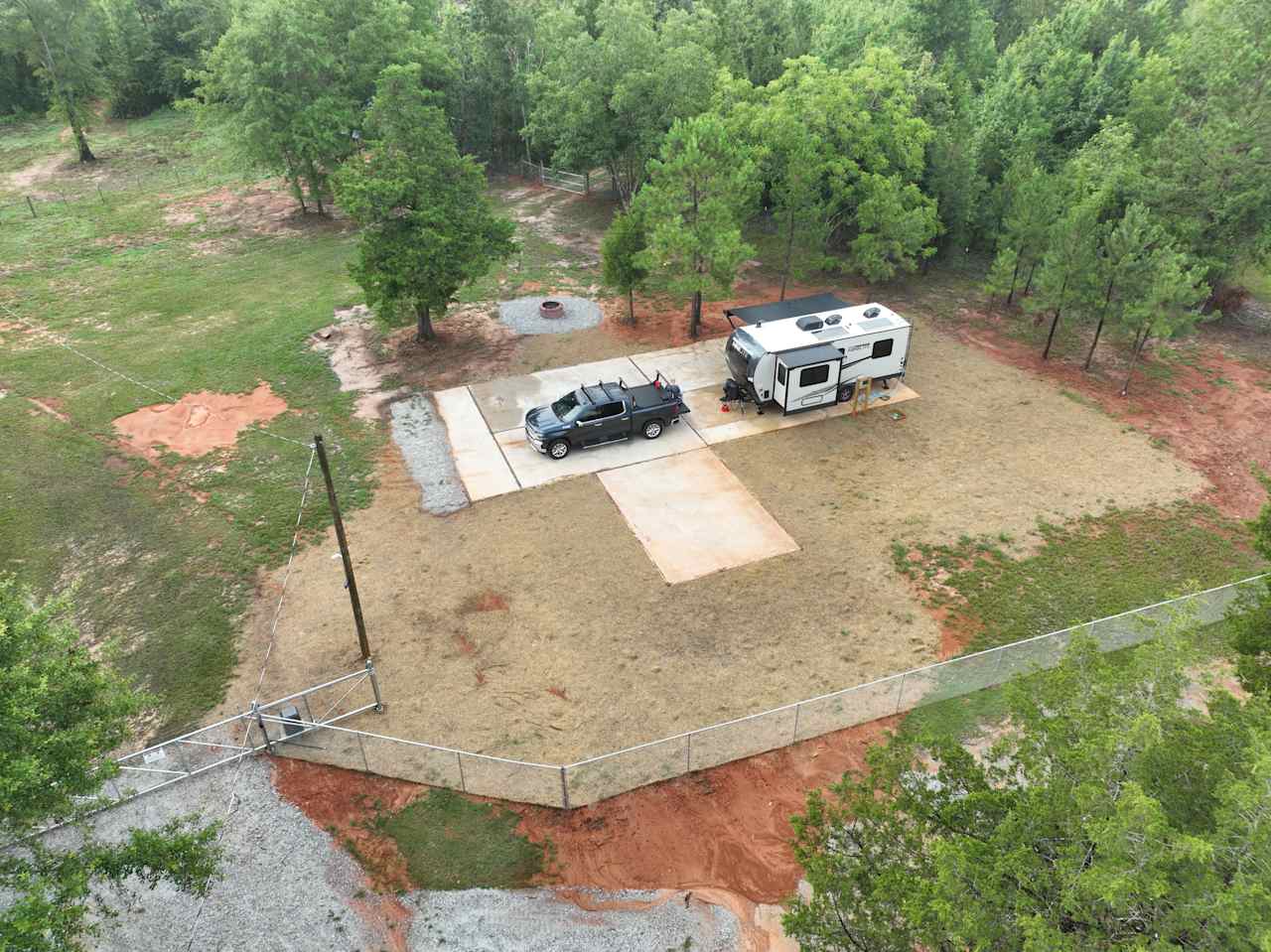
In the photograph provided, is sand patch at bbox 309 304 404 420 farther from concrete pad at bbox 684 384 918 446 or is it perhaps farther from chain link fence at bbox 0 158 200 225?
chain link fence at bbox 0 158 200 225

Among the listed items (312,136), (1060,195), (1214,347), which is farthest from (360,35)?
(1214,347)

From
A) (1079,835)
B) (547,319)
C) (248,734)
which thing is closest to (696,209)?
(547,319)

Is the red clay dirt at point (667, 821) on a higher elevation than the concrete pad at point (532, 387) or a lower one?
lower

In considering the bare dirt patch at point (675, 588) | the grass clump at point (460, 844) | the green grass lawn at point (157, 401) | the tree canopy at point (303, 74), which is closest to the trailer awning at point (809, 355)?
the bare dirt patch at point (675, 588)

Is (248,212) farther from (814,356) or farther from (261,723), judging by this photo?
(261,723)

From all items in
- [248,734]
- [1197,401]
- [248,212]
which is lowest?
[1197,401]

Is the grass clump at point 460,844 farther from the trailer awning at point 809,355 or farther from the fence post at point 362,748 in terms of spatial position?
the trailer awning at point 809,355

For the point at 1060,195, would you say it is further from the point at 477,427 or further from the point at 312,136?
the point at 312,136

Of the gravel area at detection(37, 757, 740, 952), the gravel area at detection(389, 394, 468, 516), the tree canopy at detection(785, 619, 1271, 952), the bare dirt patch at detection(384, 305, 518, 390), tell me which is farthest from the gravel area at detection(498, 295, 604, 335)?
the tree canopy at detection(785, 619, 1271, 952)
